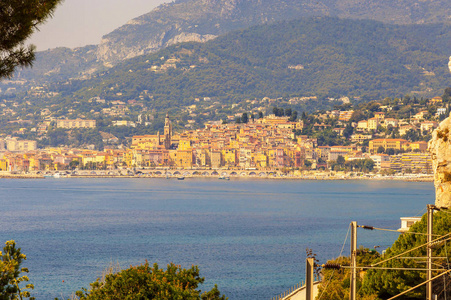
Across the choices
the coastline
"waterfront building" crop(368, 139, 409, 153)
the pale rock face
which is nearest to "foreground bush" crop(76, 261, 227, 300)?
the pale rock face

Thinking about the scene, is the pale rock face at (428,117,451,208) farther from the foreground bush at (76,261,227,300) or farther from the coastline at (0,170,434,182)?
the coastline at (0,170,434,182)

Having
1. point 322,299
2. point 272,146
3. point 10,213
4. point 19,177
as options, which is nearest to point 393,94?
point 272,146

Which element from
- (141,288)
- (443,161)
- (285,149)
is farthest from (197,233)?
(285,149)

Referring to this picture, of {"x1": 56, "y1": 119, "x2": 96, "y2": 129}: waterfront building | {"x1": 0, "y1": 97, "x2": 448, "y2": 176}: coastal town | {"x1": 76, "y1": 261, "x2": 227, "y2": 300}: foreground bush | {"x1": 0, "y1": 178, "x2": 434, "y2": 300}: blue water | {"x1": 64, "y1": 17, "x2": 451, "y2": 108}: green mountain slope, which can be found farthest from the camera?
{"x1": 64, "y1": 17, "x2": 451, "y2": 108}: green mountain slope

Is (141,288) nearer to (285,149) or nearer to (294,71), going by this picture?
(285,149)

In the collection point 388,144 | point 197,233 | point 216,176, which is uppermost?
point 388,144

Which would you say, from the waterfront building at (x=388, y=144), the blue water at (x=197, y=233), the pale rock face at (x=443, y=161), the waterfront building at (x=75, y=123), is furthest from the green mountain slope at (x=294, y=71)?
the pale rock face at (x=443, y=161)

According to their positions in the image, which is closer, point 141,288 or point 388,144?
point 141,288
